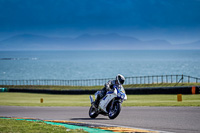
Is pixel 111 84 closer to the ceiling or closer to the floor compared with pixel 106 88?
closer to the ceiling

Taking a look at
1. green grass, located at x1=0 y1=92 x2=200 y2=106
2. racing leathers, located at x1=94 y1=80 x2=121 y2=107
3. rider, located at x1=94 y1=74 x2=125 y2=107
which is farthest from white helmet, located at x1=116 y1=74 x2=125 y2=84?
green grass, located at x1=0 y1=92 x2=200 y2=106

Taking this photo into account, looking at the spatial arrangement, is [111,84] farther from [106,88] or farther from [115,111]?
[115,111]

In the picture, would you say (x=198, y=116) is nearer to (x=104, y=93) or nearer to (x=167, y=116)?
(x=167, y=116)

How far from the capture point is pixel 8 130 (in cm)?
984

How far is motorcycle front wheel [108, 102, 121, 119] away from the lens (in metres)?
12.4

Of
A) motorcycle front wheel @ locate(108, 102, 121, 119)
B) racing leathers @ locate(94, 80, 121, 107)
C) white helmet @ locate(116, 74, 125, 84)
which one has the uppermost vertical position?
white helmet @ locate(116, 74, 125, 84)

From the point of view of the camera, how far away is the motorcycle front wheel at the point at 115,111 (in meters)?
12.4

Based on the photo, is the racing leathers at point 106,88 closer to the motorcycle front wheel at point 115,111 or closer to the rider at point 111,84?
the rider at point 111,84

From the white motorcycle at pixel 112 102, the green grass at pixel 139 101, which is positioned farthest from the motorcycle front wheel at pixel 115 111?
the green grass at pixel 139 101

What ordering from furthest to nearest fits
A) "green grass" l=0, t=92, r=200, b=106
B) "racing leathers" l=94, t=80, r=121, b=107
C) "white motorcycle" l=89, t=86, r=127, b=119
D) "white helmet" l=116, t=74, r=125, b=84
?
"green grass" l=0, t=92, r=200, b=106, "racing leathers" l=94, t=80, r=121, b=107, "white helmet" l=116, t=74, r=125, b=84, "white motorcycle" l=89, t=86, r=127, b=119

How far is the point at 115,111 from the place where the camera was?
12.6 m

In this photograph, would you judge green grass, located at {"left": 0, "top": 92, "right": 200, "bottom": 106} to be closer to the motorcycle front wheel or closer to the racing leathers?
the racing leathers

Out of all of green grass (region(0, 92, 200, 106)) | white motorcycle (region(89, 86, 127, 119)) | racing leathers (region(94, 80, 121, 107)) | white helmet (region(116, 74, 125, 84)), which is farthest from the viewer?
green grass (region(0, 92, 200, 106))

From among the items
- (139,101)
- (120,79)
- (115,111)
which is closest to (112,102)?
(115,111)
